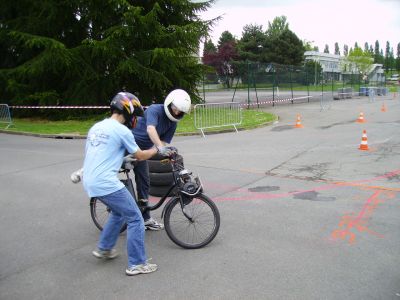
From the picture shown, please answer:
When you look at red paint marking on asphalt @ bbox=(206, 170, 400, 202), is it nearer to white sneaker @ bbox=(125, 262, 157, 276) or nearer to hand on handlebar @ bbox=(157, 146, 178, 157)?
hand on handlebar @ bbox=(157, 146, 178, 157)

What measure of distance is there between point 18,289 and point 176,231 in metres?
1.72

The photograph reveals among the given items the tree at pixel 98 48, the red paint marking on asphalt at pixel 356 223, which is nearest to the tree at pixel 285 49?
the tree at pixel 98 48

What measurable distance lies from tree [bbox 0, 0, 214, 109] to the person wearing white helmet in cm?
1385

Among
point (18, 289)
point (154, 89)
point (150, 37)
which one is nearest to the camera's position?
point (18, 289)

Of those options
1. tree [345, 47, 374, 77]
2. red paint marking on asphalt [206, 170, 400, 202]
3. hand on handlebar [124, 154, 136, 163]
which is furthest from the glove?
tree [345, 47, 374, 77]

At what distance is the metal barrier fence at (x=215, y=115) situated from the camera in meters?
15.0

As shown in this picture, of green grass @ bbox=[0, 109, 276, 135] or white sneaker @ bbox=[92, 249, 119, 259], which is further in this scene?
green grass @ bbox=[0, 109, 276, 135]

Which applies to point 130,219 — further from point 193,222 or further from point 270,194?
point 270,194

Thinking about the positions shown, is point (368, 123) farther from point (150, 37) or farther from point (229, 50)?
point (229, 50)

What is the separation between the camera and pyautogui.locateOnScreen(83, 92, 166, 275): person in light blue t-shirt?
12.4 feet

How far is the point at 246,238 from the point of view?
4836 millimetres

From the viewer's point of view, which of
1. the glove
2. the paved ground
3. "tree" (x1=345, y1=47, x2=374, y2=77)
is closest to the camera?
the paved ground

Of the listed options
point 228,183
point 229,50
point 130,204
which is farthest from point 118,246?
point 229,50

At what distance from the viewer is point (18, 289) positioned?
12.3 feet
